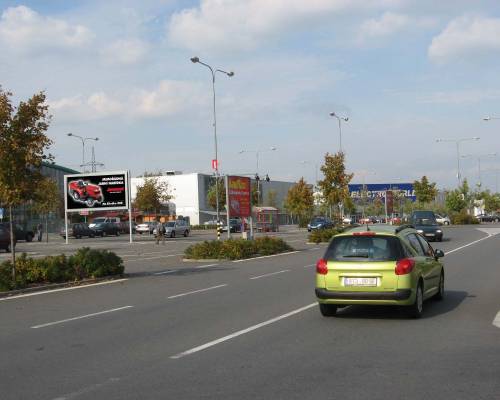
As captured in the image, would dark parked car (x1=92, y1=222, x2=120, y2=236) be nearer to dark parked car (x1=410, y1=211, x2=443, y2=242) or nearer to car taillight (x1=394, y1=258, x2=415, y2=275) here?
dark parked car (x1=410, y1=211, x2=443, y2=242)

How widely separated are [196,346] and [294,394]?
112 inches

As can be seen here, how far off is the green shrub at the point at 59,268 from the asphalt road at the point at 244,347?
2313 millimetres

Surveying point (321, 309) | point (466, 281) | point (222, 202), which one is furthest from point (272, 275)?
point (222, 202)

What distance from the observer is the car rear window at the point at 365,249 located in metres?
10.8

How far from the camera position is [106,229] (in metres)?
70.3

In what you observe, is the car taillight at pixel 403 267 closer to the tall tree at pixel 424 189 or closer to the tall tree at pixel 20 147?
the tall tree at pixel 20 147

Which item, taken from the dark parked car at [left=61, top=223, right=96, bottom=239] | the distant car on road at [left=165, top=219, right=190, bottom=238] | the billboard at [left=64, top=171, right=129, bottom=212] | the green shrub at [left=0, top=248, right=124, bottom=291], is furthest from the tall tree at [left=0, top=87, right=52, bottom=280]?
the dark parked car at [left=61, top=223, right=96, bottom=239]

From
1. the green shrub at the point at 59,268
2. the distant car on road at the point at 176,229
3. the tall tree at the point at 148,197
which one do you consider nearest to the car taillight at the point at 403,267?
the green shrub at the point at 59,268

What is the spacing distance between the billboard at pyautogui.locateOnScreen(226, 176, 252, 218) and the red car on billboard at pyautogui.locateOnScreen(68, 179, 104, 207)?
1982 centimetres

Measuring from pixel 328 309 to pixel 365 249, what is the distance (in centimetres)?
122

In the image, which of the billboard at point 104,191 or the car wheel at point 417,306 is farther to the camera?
the billboard at point 104,191

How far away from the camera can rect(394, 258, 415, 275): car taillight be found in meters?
10.6

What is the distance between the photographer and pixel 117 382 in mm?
7129

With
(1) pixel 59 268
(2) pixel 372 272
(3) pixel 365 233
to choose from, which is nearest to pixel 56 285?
(1) pixel 59 268
